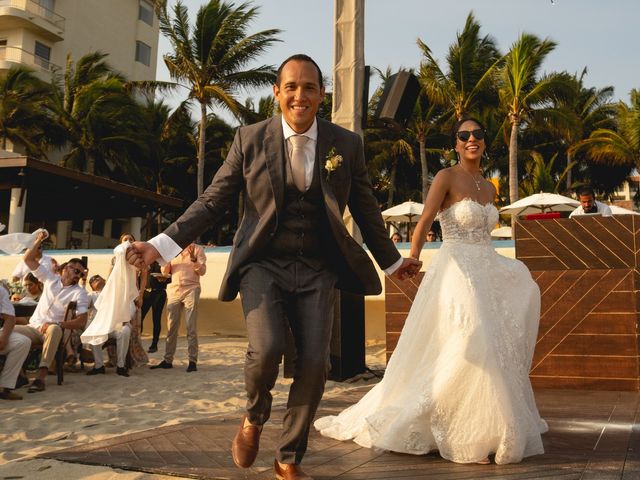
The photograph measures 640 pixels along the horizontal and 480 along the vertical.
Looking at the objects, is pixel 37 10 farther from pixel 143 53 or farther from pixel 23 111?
pixel 143 53

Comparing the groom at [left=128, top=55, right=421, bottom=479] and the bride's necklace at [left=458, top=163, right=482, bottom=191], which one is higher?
the bride's necklace at [left=458, top=163, right=482, bottom=191]

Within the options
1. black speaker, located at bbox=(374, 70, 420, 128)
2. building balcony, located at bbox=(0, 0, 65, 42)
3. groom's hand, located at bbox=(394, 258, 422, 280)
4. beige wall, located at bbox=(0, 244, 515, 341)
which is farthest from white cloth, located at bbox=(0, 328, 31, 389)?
building balcony, located at bbox=(0, 0, 65, 42)

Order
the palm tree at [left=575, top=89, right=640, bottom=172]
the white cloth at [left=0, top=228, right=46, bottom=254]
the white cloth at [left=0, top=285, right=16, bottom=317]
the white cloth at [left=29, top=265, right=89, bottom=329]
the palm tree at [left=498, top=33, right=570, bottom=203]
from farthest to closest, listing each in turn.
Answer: the palm tree at [left=575, top=89, right=640, bottom=172] → the palm tree at [left=498, top=33, right=570, bottom=203] → the white cloth at [left=0, top=228, right=46, bottom=254] → the white cloth at [left=29, top=265, right=89, bottom=329] → the white cloth at [left=0, top=285, right=16, bottom=317]

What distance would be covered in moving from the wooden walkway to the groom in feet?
1.79

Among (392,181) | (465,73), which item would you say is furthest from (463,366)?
(392,181)

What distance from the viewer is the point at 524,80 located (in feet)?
96.2

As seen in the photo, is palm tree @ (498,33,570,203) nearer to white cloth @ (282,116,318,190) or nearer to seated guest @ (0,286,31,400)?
seated guest @ (0,286,31,400)

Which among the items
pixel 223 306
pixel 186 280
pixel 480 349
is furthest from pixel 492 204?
pixel 223 306

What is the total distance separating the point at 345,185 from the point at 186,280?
6806mm

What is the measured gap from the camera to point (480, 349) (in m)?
3.76

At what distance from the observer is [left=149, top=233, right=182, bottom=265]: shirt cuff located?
2.89 meters

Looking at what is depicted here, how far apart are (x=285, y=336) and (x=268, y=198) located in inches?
25.6

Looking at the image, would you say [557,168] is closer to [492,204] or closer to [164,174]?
[164,174]

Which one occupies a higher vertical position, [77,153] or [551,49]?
[551,49]
